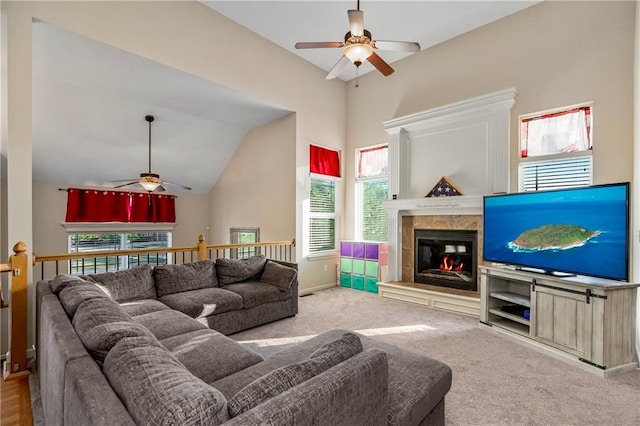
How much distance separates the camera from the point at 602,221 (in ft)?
9.18

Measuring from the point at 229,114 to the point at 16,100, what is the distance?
3.05 meters

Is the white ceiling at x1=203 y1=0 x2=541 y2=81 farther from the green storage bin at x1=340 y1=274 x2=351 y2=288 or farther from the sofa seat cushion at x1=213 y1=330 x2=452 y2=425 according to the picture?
the sofa seat cushion at x1=213 y1=330 x2=452 y2=425

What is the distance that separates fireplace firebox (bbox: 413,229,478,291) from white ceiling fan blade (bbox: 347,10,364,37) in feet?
10.5

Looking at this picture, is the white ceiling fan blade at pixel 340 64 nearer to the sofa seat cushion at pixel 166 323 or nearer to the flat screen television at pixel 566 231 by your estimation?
the flat screen television at pixel 566 231

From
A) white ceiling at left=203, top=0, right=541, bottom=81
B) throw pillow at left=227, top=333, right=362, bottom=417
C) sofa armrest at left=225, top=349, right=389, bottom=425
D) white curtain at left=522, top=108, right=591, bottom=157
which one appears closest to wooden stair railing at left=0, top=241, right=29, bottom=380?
throw pillow at left=227, top=333, right=362, bottom=417

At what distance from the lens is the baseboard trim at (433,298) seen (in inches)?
165

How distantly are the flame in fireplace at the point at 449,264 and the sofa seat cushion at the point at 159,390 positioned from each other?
444 cm

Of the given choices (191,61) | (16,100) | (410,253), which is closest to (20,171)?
(16,100)

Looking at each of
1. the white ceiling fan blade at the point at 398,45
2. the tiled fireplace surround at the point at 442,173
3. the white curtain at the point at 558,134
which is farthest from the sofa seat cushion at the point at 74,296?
the white curtain at the point at 558,134

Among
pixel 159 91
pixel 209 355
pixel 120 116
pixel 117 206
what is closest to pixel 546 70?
pixel 209 355

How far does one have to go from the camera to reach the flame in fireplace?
15.6 feet

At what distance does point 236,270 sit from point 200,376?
234 cm

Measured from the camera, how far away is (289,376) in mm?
1134

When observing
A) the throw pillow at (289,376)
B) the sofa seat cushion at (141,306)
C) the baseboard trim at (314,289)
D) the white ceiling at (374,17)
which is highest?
the white ceiling at (374,17)
